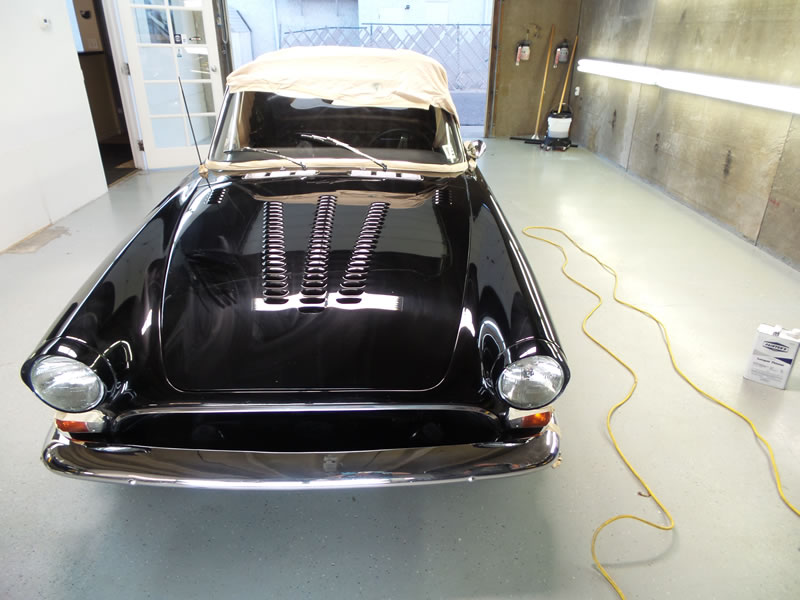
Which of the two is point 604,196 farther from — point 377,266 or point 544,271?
point 377,266

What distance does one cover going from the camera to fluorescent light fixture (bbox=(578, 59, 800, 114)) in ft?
11.4

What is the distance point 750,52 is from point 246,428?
4.50 m

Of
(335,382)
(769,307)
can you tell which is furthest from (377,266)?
(769,307)

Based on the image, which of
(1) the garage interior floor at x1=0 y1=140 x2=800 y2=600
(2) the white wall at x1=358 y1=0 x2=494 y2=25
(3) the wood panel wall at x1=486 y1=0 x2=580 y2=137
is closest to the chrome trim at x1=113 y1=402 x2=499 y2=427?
(1) the garage interior floor at x1=0 y1=140 x2=800 y2=600

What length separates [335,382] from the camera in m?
1.36

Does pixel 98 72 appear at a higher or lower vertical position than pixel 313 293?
higher

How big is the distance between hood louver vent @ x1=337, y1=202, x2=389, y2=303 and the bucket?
19.6 feet

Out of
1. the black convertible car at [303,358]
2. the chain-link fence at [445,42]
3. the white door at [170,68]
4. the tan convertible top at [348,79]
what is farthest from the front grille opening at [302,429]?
the chain-link fence at [445,42]

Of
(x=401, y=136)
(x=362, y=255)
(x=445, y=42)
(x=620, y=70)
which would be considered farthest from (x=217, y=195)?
(x=445, y=42)

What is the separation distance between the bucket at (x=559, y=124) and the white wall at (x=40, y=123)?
5.53 m

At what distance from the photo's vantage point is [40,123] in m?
4.11

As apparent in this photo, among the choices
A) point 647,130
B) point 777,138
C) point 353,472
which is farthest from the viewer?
point 647,130

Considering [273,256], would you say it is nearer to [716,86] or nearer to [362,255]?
[362,255]

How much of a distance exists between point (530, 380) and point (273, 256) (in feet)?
2.89
